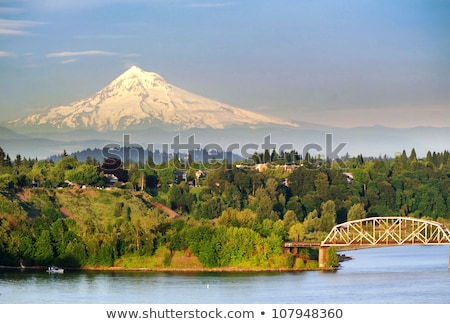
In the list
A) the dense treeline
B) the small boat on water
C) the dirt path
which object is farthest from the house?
the small boat on water

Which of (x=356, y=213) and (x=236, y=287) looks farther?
(x=356, y=213)

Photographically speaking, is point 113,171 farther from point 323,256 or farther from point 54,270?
point 54,270

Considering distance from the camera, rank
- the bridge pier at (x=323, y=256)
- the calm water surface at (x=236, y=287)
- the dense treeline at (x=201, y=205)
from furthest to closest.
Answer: the bridge pier at (x=323, y=256)
the dense treeline at (x=201, y=205)
the calm water surface at (x=236, y=287)

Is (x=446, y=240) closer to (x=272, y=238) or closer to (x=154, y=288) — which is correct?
(x=272, y=238)

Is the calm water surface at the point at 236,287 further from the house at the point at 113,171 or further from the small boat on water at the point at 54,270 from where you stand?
the house at the point at 113,171

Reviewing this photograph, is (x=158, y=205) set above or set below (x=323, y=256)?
above

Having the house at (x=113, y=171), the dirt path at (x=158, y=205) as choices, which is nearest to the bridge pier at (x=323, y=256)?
the dirt path at (x=158, y=205)

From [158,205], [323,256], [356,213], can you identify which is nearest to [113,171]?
[158,205]
